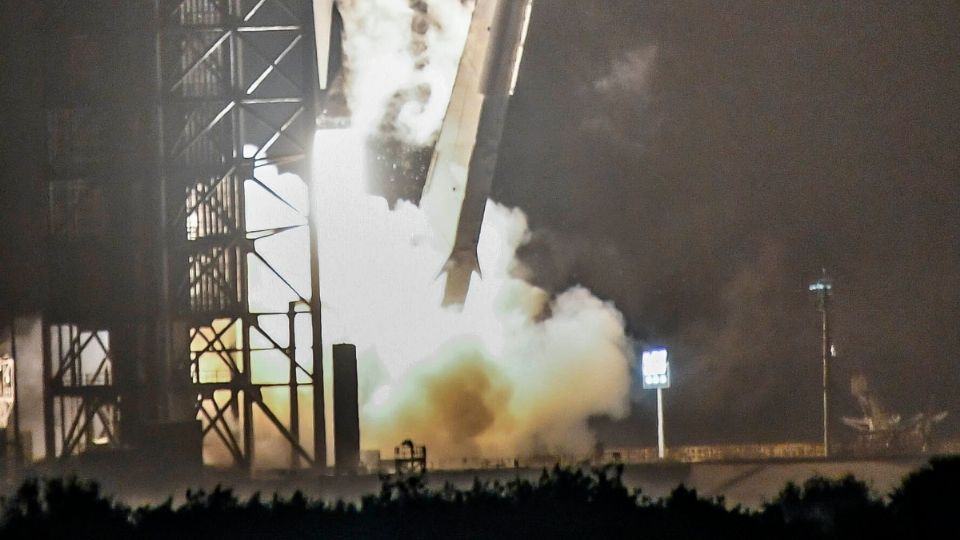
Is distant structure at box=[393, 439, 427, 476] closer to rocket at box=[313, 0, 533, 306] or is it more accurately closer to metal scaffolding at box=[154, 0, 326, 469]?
metal scaffolding at box=[154, 0, 326, 469]

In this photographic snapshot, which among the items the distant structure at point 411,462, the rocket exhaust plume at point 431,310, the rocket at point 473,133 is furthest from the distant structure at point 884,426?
the distant structure at point 411,462

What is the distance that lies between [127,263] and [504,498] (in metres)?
10.3

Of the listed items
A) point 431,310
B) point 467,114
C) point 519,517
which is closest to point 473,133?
point 467,114

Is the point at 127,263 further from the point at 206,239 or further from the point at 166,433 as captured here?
the point at 166,433

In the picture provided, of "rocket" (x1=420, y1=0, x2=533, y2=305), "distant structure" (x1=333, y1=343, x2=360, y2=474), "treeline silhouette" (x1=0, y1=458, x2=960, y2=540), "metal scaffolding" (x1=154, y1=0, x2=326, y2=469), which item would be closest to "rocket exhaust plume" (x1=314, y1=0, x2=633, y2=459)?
"rocket" (x1=420, y1=0, x2=533, y2=305)

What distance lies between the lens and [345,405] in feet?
73.5

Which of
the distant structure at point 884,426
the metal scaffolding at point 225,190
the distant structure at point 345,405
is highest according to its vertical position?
the metal scaffolding at point 225,190

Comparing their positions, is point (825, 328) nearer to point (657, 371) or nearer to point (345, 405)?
point (657, 371)

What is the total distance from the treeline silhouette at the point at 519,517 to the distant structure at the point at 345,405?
6.53 meters

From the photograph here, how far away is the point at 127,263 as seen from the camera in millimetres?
23750

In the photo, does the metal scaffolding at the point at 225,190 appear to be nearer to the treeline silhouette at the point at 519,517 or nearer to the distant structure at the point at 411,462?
the distant structure at the point at 411,462

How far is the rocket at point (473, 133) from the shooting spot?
960 inches

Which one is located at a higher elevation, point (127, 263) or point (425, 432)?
point (127, 263)

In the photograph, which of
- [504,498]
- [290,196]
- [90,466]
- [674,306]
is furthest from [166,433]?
[674,306]
